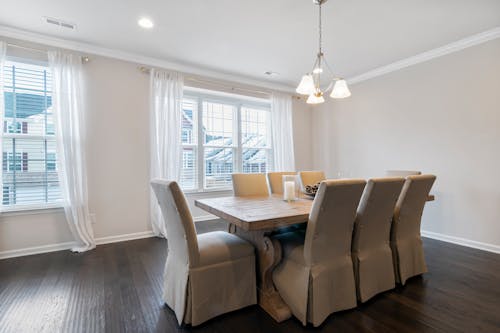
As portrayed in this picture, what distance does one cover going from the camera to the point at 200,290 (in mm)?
1734

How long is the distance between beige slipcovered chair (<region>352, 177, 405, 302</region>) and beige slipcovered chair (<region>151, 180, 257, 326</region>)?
2.77 feet

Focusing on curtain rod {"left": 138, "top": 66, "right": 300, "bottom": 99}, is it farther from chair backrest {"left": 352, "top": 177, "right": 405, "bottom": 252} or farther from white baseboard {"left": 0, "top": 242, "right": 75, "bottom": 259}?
chair backrest {"left": 352, "top": 177, "right": 405, "bottom": 252}

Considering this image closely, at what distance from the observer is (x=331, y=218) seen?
5.77ft

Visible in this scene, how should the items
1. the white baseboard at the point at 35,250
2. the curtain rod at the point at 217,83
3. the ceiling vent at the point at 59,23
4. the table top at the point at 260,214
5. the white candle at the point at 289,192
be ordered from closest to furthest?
the table top at the point at 260,214
the white candle at the point at 289,192
the ceiling vent at the point at 59,23
the white baseboard at the point at 35,250
the curtain rod at the point at 217,83

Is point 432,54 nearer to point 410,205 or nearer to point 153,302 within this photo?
point 410,205

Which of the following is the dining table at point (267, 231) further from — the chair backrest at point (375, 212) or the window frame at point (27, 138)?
the window frame at point (27, 138)

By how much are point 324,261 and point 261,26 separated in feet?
8.49

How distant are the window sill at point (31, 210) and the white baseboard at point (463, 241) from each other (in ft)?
16.6

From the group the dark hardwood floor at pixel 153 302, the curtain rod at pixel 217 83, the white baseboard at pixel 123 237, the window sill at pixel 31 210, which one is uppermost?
the curtain rod at pixel 217 83

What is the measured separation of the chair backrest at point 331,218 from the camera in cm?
168

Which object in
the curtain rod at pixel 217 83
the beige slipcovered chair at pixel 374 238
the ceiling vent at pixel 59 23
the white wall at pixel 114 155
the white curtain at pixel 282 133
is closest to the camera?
the beige slipcovered chair at pixel 374 238

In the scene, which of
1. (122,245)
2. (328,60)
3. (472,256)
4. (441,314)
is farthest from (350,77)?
(122,245)

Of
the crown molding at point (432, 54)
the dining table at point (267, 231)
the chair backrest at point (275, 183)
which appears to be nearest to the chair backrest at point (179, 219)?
the dining table at point (267, 231)

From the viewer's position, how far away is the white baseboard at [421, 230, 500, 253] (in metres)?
3.12
